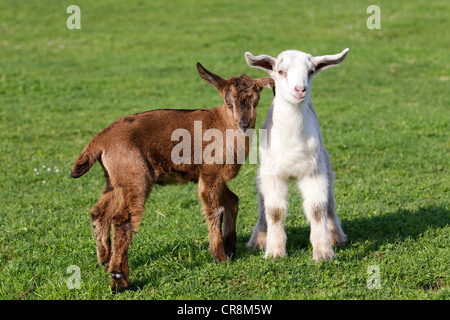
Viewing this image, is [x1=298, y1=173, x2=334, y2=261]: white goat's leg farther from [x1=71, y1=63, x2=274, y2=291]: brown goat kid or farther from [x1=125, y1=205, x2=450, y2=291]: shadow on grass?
[x1=71, y1=63, x2=274, y2=291]: brown goat kid

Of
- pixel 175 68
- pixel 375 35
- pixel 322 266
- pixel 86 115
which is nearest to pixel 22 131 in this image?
pixel 86 115

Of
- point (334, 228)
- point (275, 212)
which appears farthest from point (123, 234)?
point (334, 228)

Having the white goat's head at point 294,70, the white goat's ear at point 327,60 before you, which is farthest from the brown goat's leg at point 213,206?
the white goat's ear at point 327,60

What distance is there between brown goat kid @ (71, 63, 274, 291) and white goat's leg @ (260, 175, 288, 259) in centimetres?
37

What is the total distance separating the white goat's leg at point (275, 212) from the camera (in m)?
5.92

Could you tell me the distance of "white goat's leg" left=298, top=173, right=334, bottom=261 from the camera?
581cm

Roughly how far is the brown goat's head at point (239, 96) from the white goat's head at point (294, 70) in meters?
0.27

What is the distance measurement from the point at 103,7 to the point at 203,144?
81.2 ft

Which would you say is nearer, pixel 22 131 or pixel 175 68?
pixel 22 131

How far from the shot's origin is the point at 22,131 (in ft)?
40.2

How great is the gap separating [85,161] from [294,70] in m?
2.18

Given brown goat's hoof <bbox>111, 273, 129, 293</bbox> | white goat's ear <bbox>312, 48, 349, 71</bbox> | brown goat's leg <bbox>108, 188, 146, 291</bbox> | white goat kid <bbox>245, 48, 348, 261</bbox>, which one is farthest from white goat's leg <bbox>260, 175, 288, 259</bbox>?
brown goat's hoof <bbox>111, 273, 129, 293</bbox>

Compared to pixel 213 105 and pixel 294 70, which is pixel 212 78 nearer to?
pixel 294 70
